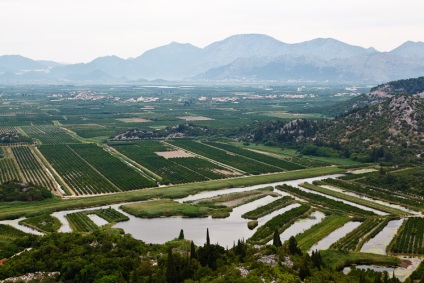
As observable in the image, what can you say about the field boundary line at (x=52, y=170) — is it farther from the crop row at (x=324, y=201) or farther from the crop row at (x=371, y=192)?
the crop row at (x=371, y=192)

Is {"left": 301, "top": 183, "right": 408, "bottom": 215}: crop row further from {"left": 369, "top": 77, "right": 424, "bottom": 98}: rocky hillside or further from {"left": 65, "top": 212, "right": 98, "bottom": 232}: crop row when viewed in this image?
{"left": 369, "top": 77, "right": 424, "bottom": 98}: rocky hillside

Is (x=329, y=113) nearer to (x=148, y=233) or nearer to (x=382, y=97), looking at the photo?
(x=382, y=97)

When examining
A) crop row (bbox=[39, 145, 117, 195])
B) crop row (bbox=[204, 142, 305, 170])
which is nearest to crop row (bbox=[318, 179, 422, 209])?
crop row (bbox=[204, 142, 305, 170])

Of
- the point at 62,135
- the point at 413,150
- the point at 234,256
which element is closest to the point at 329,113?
the point at 413,150

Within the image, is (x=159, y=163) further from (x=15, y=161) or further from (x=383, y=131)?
(x=383, y=131)

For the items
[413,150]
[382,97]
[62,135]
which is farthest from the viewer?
[382,97]

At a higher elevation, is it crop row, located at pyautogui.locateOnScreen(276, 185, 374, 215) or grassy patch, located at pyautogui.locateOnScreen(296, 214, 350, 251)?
crop row, located at pyautogui.locateOnScreen(276, 185, 374, 215)

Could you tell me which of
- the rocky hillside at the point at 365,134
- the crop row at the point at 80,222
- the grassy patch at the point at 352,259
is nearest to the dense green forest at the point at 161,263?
the grassy patch at the point at 352,259
